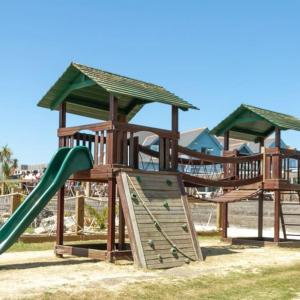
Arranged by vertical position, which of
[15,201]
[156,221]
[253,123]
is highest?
[253,123]

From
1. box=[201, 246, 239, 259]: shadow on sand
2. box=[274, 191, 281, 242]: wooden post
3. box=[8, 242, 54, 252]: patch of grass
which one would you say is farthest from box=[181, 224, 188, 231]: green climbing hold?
box=[274, 191, 281, 242]: wooden post

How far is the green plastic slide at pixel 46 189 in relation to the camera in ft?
37.8

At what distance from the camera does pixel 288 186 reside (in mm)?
17453

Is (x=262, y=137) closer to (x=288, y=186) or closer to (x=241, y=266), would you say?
(x=288, y=186)

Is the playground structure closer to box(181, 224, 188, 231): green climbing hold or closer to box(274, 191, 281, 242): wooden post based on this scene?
box(181, 224, 188, 231): green climbing hold

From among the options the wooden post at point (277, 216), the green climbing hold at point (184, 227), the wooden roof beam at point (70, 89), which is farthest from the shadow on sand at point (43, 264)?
the wooden post at point (277, 216)

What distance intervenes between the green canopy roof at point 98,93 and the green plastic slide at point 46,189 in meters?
1.65

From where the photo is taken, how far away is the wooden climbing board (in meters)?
11.4

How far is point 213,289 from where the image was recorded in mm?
8945

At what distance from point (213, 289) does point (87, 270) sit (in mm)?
2930

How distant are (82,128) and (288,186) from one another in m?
7.53

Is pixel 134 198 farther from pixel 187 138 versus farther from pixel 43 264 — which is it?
pixel 187 138

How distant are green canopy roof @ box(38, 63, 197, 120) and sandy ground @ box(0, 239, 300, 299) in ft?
13.0

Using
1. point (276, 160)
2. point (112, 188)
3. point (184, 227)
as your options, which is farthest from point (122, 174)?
point (276, 160)
